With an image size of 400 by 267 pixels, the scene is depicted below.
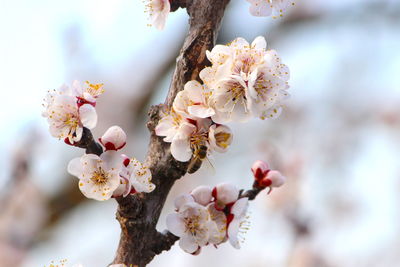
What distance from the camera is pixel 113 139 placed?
1.15m

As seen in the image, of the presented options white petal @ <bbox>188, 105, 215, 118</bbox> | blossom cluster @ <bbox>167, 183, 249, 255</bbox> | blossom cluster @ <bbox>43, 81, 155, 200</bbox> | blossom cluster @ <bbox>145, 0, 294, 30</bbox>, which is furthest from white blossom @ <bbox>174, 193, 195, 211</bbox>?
blossom cluster @ <bbox>145, 0, 294, 30</bbox>

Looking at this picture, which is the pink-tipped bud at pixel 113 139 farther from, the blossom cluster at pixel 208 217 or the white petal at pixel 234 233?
Answer: the white petal at pixel 234 233

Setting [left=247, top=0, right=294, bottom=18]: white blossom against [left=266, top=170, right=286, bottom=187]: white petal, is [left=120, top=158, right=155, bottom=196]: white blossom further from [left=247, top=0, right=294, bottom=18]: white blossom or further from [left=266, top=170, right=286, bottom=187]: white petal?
[left=247, top=0, right=294, bottom=18]: white blossom

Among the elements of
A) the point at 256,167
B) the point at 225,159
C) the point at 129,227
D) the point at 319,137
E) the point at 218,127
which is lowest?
the point at 225,159

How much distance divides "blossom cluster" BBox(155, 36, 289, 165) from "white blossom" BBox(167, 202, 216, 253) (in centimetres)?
13

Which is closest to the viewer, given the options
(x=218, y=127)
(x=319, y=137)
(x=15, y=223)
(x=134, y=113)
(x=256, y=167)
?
(x=218, y=127)

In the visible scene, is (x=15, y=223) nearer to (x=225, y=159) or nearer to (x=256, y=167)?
(x=225, y=159)

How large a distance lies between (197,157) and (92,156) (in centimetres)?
23

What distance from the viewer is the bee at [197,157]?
3.74ft

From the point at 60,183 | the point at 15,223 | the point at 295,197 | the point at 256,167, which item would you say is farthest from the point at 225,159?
the point at 256,167

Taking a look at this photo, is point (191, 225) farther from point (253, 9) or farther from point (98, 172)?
point (253, 9)

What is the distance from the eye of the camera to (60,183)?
4910 millimetres

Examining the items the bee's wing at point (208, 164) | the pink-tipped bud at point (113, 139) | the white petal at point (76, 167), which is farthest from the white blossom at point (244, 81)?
the white petal at point (76, 167)

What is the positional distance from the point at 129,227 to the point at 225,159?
5.35 m
